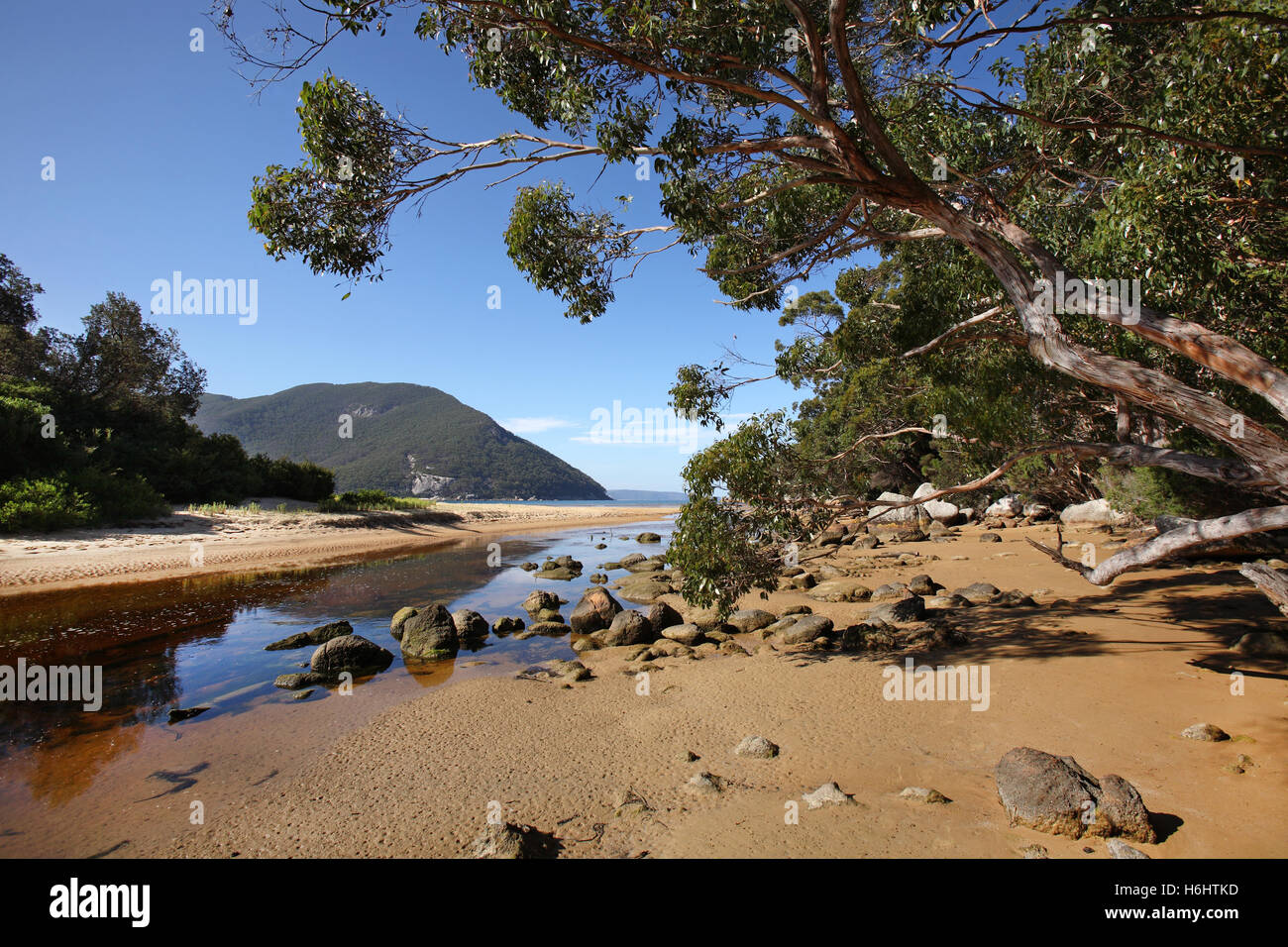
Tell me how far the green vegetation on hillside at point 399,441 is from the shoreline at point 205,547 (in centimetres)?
7107

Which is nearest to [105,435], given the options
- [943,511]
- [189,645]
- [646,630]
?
[189,645]

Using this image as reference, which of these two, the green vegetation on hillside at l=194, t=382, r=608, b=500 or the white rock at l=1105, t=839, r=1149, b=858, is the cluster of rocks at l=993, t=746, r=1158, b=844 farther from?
the green vegetation on hillside at l=194, t=382, r=608, b=500

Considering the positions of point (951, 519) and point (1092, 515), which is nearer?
point (1092, 515)

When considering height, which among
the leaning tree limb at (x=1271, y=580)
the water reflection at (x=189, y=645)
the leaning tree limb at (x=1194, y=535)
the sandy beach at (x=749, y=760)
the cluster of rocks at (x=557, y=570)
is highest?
the leaning tree limb at (x=1194, y=535)

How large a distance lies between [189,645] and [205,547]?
13727 millimetres

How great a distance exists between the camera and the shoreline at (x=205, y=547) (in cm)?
1650

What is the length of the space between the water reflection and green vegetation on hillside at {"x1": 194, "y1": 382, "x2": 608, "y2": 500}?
86.8m

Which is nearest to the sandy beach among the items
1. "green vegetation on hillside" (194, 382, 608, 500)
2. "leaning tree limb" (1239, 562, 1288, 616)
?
"leaning tree limb" (1239, 562, 1288, 616)

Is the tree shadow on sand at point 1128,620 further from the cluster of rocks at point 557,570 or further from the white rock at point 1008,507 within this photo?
the white rock at point 1008,507

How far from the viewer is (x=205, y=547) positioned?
72.2ft

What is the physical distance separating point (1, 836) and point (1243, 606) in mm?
16850

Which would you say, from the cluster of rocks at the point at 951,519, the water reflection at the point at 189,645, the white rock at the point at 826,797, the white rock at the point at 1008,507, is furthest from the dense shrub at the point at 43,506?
the white rock at the point at 1008,507

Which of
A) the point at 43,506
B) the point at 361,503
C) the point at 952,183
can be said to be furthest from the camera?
the point at 361,503

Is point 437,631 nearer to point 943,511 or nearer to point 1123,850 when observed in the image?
point 1123,850
